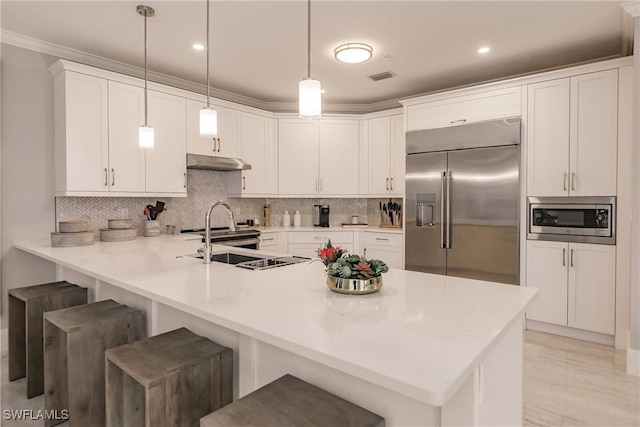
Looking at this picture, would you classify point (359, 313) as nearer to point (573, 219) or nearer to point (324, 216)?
point (573, 219)

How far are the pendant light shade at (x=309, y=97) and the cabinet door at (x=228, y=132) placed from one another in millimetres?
2721

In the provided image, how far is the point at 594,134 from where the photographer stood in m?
3.19

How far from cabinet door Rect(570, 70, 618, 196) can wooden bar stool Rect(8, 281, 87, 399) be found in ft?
13.1

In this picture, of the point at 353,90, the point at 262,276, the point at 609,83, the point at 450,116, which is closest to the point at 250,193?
the point at 353,90

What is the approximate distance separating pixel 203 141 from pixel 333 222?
6.96 feet

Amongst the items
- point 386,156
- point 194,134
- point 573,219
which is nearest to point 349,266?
point 573,219

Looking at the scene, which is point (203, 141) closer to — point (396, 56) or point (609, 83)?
point (396, 56)

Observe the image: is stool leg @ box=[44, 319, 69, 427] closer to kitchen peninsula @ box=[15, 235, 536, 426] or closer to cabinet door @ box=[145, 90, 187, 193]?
kitchen peninsula @ box=[15, 235, 536, 426]

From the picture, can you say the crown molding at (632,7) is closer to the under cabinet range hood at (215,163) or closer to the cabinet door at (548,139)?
the cabinet door at (548,139)

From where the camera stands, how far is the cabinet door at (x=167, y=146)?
3.63 meters

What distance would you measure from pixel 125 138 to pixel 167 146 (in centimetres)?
40

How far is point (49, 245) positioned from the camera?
2982mm

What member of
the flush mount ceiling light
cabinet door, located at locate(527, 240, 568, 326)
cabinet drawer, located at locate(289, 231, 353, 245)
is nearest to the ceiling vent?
the flush mount ceiling light

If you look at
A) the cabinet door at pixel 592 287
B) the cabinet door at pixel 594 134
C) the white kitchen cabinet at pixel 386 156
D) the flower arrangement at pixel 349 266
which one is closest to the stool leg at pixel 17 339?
the flower arrangement at pixel 349 266
